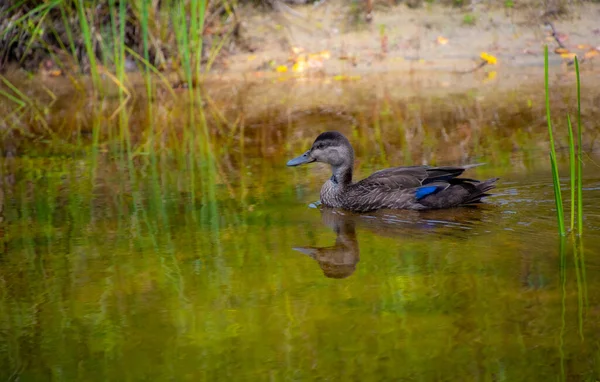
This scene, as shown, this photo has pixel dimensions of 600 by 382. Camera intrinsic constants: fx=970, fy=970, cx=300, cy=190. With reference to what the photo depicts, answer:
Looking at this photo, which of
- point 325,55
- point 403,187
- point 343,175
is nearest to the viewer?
point 403,187

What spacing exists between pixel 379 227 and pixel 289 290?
1.60 metres

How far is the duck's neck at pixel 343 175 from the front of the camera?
25.0 ft

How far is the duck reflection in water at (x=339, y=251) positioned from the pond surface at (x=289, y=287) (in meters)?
0.02

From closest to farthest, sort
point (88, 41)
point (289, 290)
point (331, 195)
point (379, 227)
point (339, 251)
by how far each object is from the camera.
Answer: point (289, 290), point (339, 251), point (379, 227), point (331, 195), point (88, 41)

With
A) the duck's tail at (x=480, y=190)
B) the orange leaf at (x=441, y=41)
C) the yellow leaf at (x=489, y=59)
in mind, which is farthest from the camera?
the orange leaf at (x=441, y=41)

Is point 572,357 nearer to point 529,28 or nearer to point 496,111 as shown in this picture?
point 496,111

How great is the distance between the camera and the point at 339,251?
5.98 metres

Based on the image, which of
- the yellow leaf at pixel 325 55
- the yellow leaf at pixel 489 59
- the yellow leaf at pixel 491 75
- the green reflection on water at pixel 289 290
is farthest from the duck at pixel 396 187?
the yellow leaf at pixel 325 55

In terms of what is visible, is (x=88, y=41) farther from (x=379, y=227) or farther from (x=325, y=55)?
(x=379, y=227)

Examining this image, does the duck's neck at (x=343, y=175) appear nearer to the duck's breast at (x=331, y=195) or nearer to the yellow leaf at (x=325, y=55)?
the duck's breast at (x=331, y=195)

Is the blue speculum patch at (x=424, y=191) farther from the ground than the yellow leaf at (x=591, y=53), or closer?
closer

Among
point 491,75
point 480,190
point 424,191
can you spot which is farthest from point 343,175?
point 491,75

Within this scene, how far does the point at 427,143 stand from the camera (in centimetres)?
902

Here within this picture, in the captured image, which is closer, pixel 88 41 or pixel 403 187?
pixel 403 187
